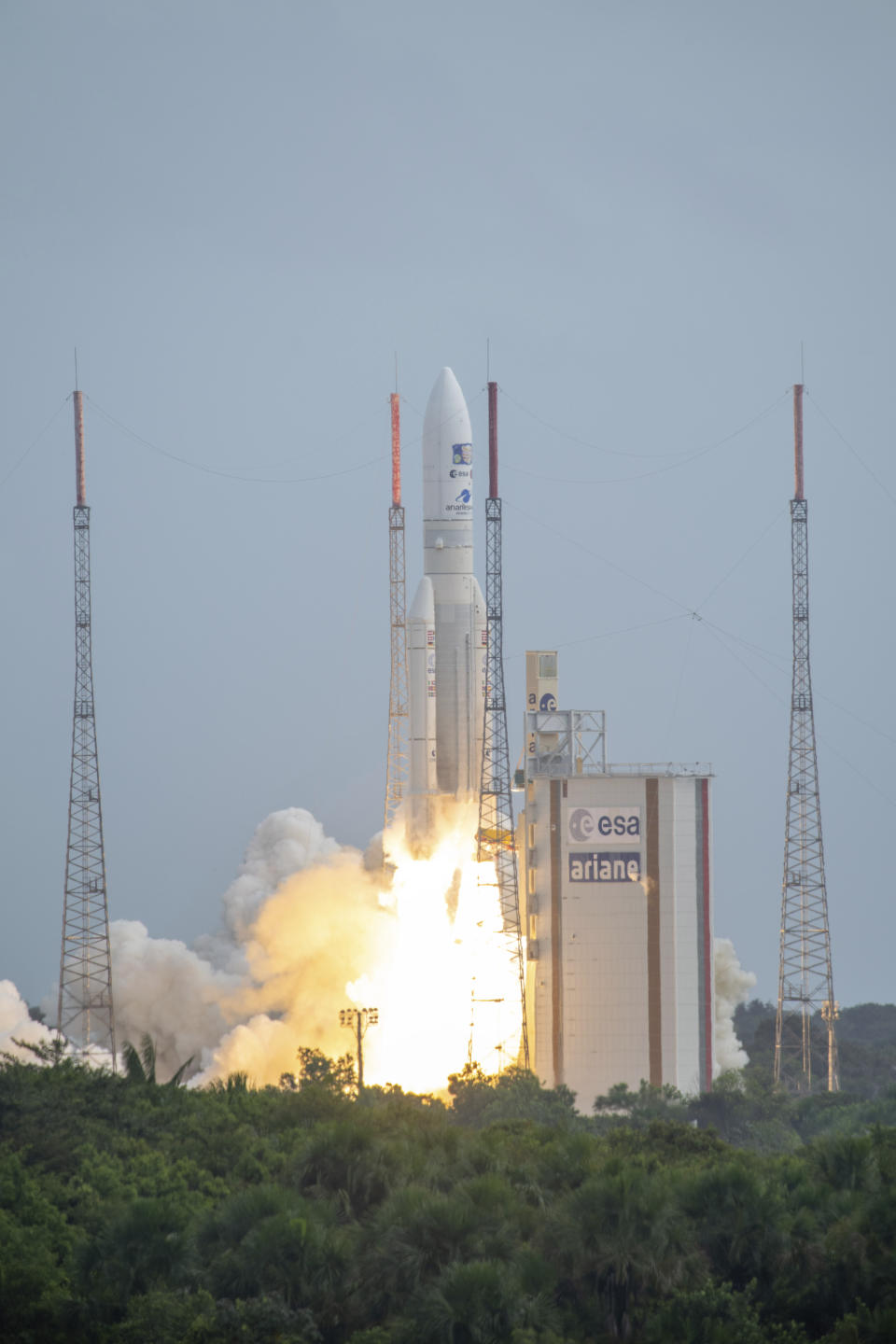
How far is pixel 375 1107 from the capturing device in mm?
47188

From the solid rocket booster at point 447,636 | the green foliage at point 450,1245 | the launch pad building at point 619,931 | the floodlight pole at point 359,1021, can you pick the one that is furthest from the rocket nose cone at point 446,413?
the green foliage at point 450,1245

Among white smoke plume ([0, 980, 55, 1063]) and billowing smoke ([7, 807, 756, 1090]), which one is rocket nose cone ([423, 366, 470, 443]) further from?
white smoke plume ([0, 980, 55, 1063])

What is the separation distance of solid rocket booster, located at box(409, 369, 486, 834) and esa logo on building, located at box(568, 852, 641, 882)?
4757 millimetres

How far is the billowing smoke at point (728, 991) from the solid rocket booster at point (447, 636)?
16069mm

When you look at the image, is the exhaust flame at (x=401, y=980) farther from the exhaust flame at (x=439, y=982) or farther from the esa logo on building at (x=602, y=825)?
the esa logo on building at (x=602, y=825)

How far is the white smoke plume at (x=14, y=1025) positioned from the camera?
7300cm

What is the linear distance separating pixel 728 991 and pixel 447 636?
73.8 ft

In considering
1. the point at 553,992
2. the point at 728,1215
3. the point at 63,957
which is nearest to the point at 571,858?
the point at 553,992

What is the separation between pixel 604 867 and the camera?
218 ft

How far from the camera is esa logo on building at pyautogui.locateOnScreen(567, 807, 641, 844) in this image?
2628 inches

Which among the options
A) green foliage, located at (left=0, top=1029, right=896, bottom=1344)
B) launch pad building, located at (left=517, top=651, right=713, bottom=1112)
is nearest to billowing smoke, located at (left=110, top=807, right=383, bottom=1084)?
launch pad building, located at (left=517, top=651, right=713, bottom=1112)

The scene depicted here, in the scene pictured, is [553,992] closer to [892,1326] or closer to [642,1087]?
[642,1087]

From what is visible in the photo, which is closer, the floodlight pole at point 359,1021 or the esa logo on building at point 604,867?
the floodlight pole at point 359,1021

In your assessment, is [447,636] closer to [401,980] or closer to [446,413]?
[446,413]
